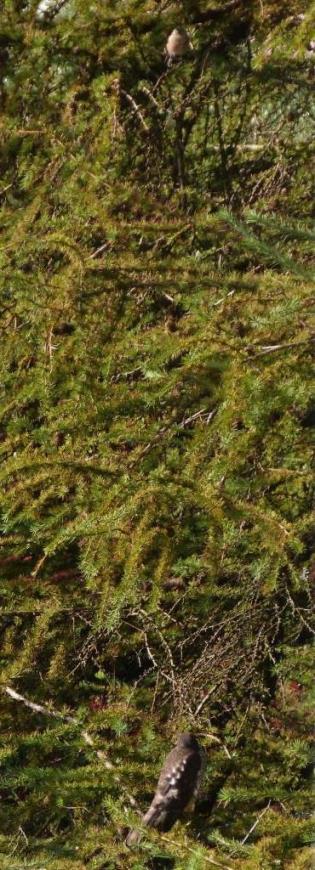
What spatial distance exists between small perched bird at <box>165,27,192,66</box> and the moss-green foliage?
0.04m

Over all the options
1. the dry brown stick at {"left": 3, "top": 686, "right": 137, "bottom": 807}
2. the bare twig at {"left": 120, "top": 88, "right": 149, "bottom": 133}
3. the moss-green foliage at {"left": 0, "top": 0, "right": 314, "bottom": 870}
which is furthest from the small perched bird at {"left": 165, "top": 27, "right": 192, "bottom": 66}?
the dry brown stick at {"left": 3, "top": 686, "right": 137, "bottom": 807}

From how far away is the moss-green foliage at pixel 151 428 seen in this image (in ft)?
8.29

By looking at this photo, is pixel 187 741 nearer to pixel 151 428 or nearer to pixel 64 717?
pixel 64 717

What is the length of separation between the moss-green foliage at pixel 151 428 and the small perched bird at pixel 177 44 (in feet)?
0.12

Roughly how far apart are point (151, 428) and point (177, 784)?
1.02m

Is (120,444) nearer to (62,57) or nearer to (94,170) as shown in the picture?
(94,170)

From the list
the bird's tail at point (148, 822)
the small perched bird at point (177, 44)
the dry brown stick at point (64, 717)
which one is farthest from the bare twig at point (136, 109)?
the bird's tail at point (148, 822)

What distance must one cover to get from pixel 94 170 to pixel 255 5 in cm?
75

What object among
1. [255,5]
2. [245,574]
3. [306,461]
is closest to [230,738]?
[245,574]

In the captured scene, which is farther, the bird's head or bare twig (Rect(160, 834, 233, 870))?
the bird's head

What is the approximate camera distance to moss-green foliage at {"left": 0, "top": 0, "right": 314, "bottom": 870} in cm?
253

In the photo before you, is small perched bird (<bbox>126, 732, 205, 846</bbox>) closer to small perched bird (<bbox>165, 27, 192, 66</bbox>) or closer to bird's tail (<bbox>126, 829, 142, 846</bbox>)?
bird's tail (<bbox>126, 829, 142, 846</bbox>)

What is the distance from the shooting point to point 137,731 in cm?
326

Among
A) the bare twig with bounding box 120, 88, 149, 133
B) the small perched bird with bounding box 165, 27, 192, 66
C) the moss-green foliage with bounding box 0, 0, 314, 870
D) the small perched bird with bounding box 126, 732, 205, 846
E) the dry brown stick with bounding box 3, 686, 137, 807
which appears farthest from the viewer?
the bare twig with bounding box 120, 88, 149, 133
